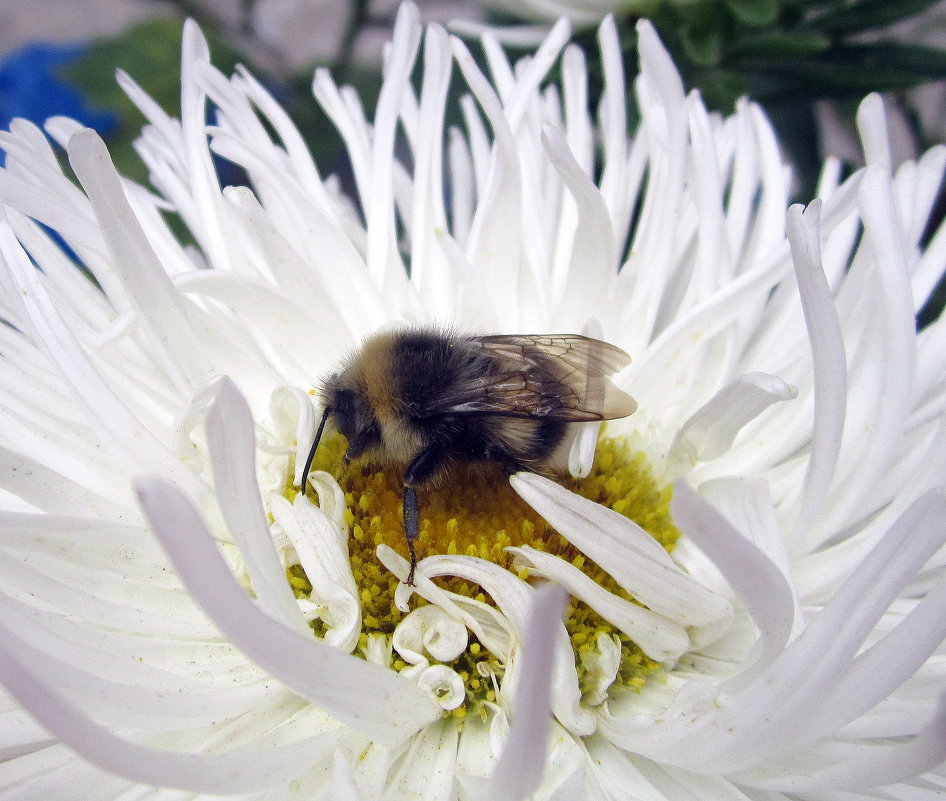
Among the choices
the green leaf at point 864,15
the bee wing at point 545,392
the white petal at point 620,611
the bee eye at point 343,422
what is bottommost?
the white petal at point 620,611

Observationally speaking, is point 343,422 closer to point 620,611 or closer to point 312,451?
point 312,451

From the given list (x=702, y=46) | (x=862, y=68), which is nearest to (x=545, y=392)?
(x=702, y=46)

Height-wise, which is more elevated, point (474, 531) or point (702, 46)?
point (702, 46)

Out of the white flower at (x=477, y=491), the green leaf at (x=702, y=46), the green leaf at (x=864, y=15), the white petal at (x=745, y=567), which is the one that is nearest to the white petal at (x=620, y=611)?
the white flower at (x=477, y=491)

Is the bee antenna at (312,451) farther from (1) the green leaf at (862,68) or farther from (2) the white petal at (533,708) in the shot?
(1) the green leaf at (862,68)

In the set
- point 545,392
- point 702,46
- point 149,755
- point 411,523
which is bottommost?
point 149,755

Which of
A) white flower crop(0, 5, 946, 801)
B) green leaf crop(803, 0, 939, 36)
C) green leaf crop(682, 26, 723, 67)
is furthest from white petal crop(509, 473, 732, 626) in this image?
green leaf crop(803, 0, 939, 36)
